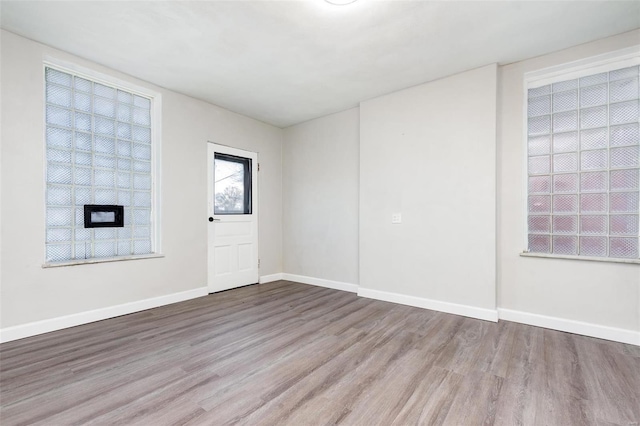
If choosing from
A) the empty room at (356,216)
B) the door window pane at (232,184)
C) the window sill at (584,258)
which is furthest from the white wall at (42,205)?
the window sill at (584,258)

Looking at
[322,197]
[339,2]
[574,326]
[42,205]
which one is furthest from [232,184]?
[574,326]

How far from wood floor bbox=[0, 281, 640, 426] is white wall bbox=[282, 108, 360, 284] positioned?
1.59 m

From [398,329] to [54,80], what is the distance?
175 inches

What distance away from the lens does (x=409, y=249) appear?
381 centimetres

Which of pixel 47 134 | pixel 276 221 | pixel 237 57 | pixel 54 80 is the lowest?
pixel 276 221

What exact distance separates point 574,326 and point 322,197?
353 cm

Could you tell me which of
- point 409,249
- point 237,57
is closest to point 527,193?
point 409,249

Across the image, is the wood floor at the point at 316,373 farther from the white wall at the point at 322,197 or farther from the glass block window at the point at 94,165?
the white wall at the point at 322,197

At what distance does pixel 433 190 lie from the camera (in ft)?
11.9

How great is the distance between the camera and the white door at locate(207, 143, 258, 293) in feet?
14.6

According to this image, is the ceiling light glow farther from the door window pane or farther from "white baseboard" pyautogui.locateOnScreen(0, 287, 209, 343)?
"white baseboard" pyautogui.locateOnScreen(0, 287, 209, 343)

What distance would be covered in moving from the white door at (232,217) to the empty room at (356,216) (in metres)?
0.09

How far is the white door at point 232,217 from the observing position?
4.45 m

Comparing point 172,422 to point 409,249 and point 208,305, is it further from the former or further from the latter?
point 409,249
